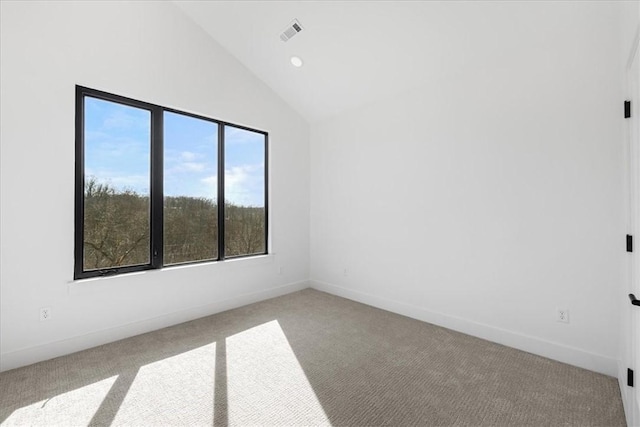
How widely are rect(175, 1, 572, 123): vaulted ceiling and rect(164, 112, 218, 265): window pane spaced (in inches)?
43.4

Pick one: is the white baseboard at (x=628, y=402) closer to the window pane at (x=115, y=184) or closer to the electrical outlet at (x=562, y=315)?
the electrical outlet at (x=562, y=315)

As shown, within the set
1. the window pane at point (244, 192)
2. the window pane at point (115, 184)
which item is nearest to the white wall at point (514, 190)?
the window pane at point (244, 192)

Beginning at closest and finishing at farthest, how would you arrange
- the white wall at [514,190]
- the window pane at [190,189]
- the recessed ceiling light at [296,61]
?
the white wall at [514,190], the window pane at [190,189], the recessed ceiling light at [296,61]

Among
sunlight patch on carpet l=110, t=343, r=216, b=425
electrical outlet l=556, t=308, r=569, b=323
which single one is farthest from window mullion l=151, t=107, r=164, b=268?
electrical outlet l=556, t=308, r=569, b=323

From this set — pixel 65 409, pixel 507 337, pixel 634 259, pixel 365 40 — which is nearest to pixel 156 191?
pixel 65 409

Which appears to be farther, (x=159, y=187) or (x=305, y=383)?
(x=159, y=187)

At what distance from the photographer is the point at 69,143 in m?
2.63

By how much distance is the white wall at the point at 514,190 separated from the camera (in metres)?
2.31

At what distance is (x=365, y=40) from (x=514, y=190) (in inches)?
80.7

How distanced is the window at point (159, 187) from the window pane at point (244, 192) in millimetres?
13

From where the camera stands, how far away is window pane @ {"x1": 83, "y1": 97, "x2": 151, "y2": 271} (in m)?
2.83

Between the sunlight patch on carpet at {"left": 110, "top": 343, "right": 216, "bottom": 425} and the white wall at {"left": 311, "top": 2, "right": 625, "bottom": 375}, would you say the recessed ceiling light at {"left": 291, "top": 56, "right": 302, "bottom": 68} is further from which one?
the sunlight patch on carpet at {"left": 110, "top": 343, "right": 216, "bottom": 425}

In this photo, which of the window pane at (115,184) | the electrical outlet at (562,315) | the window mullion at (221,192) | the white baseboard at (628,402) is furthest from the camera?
the window mullion at (221,192)

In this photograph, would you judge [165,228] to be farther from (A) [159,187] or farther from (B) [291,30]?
(B) [291,30]
